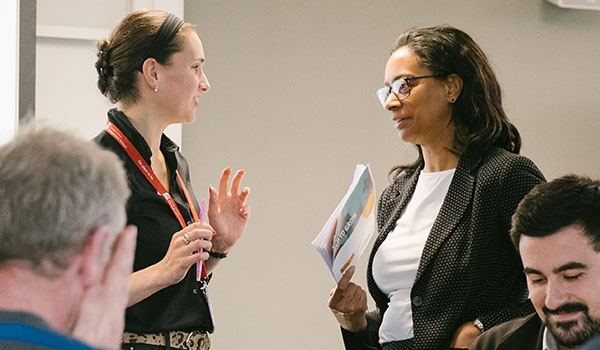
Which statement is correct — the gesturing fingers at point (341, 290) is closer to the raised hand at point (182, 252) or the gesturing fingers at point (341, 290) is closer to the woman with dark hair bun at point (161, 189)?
the woman with dark hair bun at point (161, 189)

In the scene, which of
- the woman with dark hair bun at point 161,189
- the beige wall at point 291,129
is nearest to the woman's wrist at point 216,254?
the woman with dark hair bun at point 161,189

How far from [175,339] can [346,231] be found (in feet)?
1.75

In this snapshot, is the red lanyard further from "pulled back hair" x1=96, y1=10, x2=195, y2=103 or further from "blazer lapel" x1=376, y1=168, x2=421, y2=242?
"blazer lapel" x1=376, y1=168, x2=421, y2=242

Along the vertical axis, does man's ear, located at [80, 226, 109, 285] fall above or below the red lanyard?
below

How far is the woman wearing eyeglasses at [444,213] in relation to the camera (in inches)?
81.8

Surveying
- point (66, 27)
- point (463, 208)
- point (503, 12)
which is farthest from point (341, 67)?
point (463, 208)

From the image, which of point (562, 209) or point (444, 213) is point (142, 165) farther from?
point (562, 209)

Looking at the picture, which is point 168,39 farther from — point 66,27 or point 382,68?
point 382,68

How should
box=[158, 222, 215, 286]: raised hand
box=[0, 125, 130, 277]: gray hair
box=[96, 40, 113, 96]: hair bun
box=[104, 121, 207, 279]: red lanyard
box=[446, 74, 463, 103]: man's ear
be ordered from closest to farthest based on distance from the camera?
box=[0, 125, 130, 277]: gray hair < box=[158, 222, 215, 286]: raised hand < box=[104, 121, 207, 279]: red lanyard < box=[96, 40, 113, 96]: hair bun < box=[446, 74, 463, 103]: man's ear

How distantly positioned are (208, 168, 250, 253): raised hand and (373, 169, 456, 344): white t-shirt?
0.42 m

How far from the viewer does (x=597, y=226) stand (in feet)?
5.48

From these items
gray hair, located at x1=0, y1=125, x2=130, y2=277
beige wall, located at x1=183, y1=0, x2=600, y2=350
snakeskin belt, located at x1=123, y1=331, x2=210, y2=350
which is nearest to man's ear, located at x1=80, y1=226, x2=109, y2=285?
gray hair, located at x1=0, y1=125, x2=130, y2=277

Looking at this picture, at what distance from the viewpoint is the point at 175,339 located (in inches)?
79.5

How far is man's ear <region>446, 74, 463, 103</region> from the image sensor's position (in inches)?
90.1
